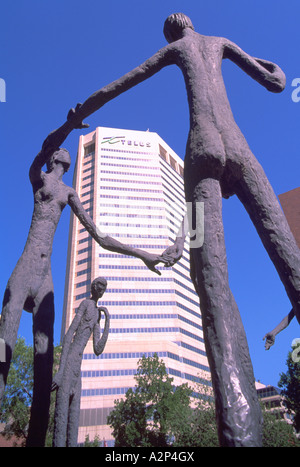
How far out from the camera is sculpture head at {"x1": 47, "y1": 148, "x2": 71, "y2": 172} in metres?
4.39

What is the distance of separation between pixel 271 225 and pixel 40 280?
2.34 meters

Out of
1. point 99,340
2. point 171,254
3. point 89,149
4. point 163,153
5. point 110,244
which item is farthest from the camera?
point 163,153

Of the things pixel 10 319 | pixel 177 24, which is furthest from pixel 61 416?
pixel 177 24

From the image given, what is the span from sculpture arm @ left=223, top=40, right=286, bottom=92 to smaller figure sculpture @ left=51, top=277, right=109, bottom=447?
354 centimetres

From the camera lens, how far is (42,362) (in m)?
3.33

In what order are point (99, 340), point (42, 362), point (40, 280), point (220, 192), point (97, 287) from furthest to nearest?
point (97, 287)
point (99, 340)
point (40, 280)
point (42, 362)
point (220, 192)

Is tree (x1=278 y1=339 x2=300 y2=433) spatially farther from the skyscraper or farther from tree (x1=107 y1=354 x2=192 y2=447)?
the skyscraper

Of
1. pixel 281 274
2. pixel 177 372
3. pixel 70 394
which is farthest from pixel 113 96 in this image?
pixel 177 372

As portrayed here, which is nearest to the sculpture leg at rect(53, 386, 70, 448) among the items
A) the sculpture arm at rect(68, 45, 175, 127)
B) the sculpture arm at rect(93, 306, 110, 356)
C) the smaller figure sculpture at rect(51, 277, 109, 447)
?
the smaller figure sculpture at rect(51, 277, 109, 447)

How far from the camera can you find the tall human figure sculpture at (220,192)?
1754 mm

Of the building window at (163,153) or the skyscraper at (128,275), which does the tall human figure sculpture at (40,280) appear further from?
the building window at (163,153)

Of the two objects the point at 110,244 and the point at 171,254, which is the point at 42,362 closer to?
the point at 110,244

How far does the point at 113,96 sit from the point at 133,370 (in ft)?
179

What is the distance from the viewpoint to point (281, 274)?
2.19m
